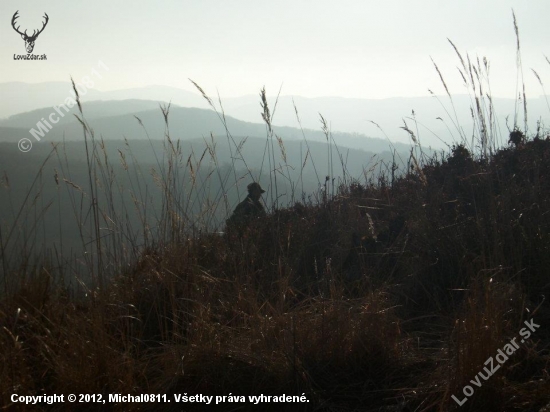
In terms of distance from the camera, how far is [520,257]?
7.63ft

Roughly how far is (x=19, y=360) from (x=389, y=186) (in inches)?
138

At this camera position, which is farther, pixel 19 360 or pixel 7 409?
pixel 19 360

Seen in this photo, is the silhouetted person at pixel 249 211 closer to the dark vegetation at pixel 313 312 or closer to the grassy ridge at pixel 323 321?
the dark vegetation at pixel 313 312

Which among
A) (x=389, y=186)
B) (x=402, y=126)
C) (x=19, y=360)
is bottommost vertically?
(x=19, y=360)

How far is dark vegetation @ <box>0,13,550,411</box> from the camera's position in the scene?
5.85 feet

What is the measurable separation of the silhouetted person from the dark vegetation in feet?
1.39

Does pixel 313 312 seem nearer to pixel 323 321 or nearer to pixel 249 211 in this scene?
pixel 323 321

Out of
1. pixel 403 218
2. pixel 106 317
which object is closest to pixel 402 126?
pixel 403 218

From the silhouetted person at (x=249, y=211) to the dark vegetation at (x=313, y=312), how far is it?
42 centimetres

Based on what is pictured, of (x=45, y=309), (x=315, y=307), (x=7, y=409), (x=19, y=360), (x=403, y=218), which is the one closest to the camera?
(x=7, y=409)

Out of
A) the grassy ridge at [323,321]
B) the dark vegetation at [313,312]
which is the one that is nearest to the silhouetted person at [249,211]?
the dark vegetation at [313,312]

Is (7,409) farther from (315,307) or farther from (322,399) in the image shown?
(315,307)

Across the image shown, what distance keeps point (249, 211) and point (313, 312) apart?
2.13 m

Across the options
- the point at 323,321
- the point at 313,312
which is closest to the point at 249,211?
the point at 313,312
